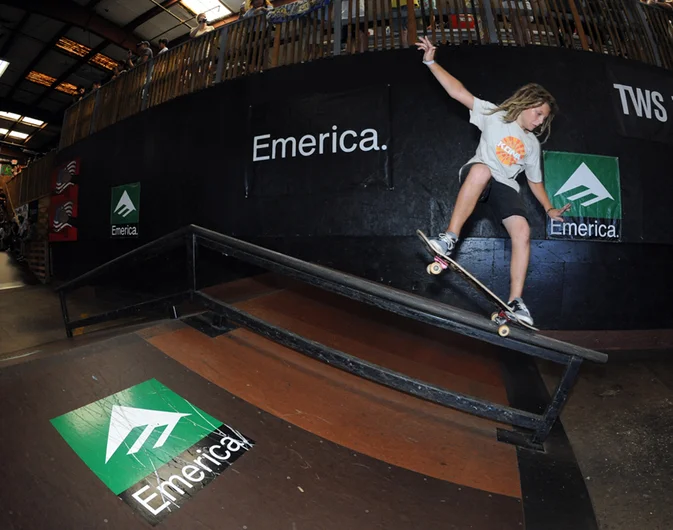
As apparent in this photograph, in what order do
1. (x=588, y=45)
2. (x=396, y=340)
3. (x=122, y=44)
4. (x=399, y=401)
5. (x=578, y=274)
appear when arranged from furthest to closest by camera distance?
(x=122, y=44), (x=588, y=45), (x=578, y=274), (x=396, y=340), (x=399, y=401)

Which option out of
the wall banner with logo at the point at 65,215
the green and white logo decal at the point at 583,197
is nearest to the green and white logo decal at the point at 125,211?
the wall banner with logo at the point at 65,215

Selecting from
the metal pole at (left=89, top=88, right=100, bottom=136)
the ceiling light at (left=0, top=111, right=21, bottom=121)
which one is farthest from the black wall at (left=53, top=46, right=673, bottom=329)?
the ceiling light at (left=0, top=111, right=21, bottom=121)

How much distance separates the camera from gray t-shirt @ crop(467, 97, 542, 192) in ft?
7.76

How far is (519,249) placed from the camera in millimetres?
2275

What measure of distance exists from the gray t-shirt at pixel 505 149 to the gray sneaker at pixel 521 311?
0.84 metres

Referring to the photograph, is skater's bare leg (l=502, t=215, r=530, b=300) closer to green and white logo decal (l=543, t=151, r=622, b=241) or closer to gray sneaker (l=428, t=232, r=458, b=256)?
gray sneaker (l=428, t=232, r=458, b=256)

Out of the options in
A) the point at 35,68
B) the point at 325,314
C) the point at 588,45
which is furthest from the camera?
the point at 35,68

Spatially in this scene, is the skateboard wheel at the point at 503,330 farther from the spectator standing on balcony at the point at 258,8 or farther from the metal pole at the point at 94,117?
the metal pole at the point at 94,117

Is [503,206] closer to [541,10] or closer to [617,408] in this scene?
[617,408]

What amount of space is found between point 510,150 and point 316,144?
2.31 meters

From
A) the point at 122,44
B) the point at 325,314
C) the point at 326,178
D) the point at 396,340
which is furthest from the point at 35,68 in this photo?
the point at 396,340

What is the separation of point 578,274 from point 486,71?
2.48 meters

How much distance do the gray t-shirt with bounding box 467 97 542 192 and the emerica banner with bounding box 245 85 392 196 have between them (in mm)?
1395

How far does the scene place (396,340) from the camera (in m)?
3.00
